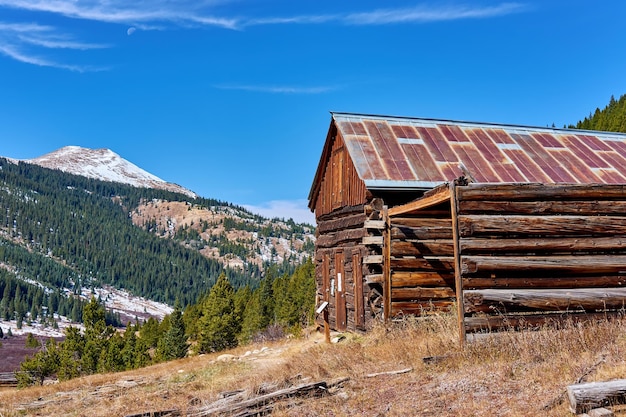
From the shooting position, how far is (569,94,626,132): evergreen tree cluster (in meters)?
88.9

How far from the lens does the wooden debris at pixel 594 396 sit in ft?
17.7

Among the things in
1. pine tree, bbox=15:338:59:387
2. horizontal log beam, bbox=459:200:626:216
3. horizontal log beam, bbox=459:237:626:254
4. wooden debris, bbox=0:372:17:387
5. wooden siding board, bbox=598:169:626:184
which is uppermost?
wooden siding board, bbox=598:169:626:184

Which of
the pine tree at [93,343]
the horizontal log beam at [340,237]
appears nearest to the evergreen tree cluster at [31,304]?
the pine tree at [93,343]

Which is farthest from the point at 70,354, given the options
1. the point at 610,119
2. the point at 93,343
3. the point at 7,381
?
the point at 610,119

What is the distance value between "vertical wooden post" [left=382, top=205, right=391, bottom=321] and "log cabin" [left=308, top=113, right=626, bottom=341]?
28mm

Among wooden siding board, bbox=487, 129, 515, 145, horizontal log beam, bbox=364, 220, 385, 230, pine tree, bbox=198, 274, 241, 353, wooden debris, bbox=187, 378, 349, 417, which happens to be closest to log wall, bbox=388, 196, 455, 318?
horizontal log beam, bbox=364, 220, 385, 230

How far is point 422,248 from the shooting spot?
14.6m

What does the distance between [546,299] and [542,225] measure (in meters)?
1.37

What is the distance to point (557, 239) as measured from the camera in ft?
32.5

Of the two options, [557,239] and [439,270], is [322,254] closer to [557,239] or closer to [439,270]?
[439,270]

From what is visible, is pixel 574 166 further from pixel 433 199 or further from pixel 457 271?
pixel 457 271

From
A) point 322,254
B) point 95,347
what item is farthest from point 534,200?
point 95,347

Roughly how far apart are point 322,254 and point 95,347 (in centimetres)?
4209

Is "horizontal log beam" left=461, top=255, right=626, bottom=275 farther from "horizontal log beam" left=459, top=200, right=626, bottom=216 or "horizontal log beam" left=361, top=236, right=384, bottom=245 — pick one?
"horizontal log beam" left=361, top=236, right=384, bottom=245
